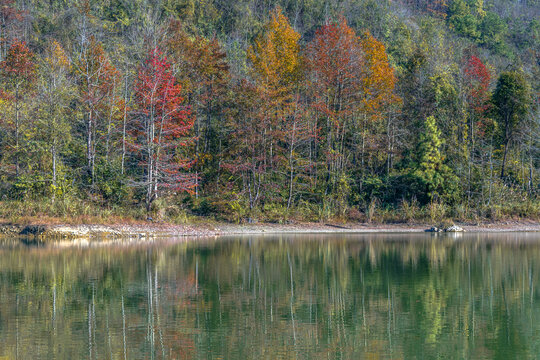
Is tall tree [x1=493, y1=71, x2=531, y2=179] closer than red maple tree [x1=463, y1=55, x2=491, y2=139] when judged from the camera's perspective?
Yes

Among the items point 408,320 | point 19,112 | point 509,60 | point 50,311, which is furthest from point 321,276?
point 509,60

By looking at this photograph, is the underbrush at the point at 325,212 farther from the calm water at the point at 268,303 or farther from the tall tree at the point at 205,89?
the calm water at the point at 268,303

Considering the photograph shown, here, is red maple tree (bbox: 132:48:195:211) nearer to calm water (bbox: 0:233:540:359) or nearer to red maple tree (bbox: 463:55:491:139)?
calm water (bbox: 0:233:540:359)

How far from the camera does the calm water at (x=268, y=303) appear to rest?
40.2 ft

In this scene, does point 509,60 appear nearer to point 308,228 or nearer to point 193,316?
point 308,228

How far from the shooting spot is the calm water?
1226 centimetres

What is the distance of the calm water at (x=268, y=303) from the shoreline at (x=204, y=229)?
18.7ft

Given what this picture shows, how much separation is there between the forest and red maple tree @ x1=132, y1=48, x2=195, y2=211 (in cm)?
18

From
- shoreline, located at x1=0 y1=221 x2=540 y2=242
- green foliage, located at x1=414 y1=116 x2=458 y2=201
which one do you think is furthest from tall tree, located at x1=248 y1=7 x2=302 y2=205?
green foliage, located at x1=414 y1=116 x2=458 y2=201

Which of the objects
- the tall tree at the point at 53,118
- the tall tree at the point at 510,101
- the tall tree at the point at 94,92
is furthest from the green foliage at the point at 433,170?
the tall tree at the point at 53,118

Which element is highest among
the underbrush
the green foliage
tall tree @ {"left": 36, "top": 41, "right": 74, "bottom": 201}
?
tall tree @ {"left": 36, "top": 41, "right": 74, "bottom": 201}

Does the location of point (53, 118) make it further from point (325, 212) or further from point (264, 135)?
point (325, 212)

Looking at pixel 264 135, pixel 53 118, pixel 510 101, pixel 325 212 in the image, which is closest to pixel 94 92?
pixel 53 118

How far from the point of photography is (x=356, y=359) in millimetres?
11367
